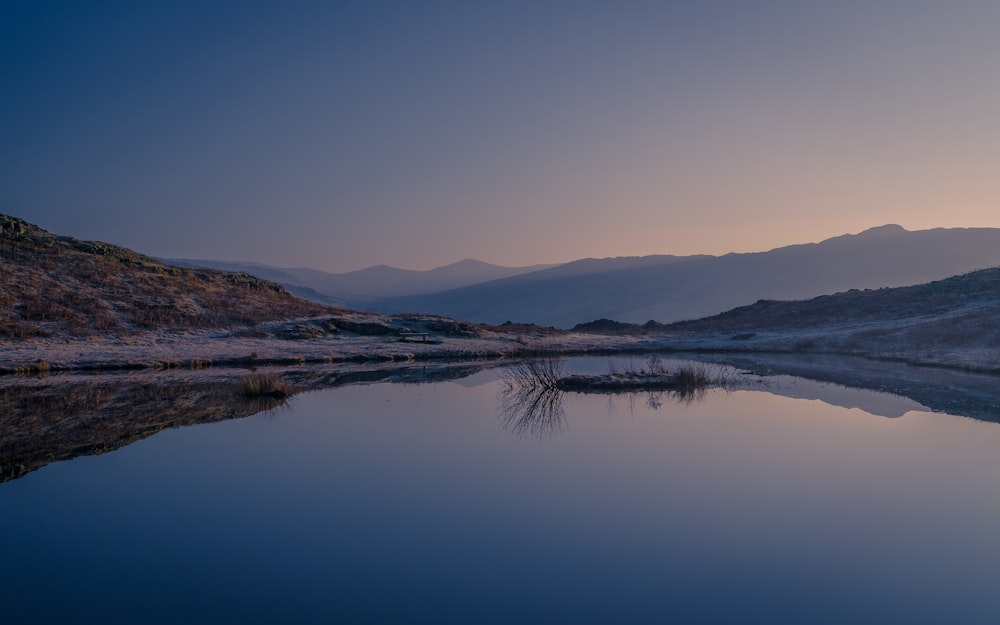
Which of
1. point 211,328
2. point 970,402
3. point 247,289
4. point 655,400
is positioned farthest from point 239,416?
point 247,289

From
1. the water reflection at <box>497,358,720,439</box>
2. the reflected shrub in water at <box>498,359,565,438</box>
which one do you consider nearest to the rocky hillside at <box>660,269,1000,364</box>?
the water reflection at <box>497,358,720,439</box>

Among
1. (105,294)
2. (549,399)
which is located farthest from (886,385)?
(105,294)

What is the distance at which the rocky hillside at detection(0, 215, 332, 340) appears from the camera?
32.9 meters

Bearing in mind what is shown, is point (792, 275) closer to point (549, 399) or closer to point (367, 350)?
point (367, 350)

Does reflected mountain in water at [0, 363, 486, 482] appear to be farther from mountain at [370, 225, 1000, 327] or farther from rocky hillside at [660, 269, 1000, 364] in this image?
mountain at [370, 225, 1000, 327]

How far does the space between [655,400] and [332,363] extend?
18020 mm

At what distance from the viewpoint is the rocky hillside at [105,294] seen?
1294 inches

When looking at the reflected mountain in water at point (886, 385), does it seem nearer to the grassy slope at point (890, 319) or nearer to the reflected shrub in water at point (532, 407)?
the grassy slope at point (890, 319)

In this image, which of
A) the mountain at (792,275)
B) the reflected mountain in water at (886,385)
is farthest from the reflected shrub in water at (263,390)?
the mountain at (792,275)

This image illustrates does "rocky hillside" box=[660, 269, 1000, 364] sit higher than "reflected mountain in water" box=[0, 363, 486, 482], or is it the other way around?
"rocky hillside" box=[660, 269, 1000, 364]

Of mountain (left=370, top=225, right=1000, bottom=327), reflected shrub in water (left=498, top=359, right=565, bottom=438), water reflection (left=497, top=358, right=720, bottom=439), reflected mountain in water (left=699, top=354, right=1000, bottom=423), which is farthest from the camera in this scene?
mountain (left=370, top=225, right=1000, bottom=327)

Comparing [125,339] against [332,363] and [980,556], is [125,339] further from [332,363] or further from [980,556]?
[980,556]

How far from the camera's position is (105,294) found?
123ft

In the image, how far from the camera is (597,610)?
5516 millimetres
